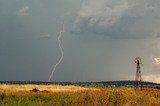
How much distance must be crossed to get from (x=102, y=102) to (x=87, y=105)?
0.88 m

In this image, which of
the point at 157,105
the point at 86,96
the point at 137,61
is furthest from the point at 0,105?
the point at 137,61

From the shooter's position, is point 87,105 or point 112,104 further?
point 112,104

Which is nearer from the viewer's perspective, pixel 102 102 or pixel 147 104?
pixel 102 102

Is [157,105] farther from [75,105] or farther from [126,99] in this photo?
[75,105]

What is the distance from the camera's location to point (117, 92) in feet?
92.2

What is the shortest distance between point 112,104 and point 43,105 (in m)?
3.99

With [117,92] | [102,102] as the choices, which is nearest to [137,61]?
[117,92]

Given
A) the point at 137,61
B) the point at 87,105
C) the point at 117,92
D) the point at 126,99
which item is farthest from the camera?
the point at 137,61

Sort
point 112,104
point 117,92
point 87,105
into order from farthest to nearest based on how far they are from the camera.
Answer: point 117,92 → point 112,104 → point 87,105

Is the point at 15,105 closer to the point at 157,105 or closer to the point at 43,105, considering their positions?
the point at 43,105

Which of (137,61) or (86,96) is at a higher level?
(137,61)

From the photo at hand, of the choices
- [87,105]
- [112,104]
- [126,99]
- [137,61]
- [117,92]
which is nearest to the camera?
[87,105]

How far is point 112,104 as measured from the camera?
80.6 ft

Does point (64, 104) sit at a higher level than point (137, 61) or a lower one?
lower
